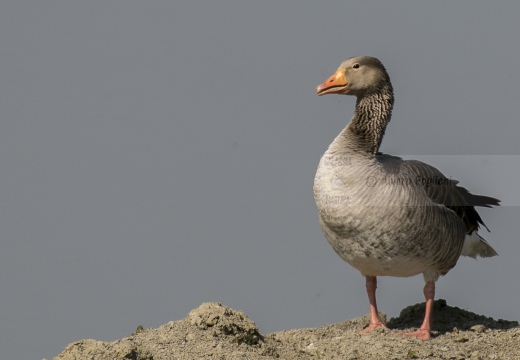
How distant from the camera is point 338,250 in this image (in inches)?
523

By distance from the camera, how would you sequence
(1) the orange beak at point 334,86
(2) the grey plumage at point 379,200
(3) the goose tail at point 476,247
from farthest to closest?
(3) the goose tail at point 476,247 < (1) the orange beak at point 334,86 < (2) the grey plumage at point 379,200

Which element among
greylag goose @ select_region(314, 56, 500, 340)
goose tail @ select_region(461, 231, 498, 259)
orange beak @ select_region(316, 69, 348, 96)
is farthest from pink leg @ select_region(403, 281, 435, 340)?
orange beak @ select_region(316, 69, 348, 96)

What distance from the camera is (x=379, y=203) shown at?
498 inches

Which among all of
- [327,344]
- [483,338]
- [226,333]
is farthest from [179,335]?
[483,338]

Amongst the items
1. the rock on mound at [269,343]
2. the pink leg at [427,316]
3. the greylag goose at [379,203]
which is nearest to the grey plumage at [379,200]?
the greylag goose at [379,203]

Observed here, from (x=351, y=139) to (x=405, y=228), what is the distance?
5.37 feet

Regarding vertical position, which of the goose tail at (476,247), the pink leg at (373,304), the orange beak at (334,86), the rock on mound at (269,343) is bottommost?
the rock on mound at (269,343)

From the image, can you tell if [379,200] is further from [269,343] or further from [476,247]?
[476,247]

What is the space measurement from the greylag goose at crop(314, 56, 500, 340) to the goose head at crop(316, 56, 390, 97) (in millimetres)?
15

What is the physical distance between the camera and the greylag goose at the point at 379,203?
12.7 m

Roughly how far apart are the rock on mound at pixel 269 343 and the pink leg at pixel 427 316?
0.17 meters

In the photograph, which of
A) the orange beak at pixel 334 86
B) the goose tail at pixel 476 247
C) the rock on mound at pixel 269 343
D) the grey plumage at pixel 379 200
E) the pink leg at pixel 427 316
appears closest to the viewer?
the rock on mound at pixel 269 343

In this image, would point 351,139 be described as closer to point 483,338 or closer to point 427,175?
point 427,175

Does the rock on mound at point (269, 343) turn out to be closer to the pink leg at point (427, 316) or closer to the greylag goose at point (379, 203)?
the pink leg at point (427, 316)
